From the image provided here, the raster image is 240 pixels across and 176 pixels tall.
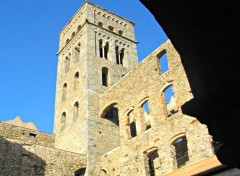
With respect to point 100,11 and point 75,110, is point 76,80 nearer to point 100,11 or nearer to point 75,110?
point 75,110

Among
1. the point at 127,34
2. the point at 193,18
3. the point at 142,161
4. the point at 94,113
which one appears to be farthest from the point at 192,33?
the point at 127,34

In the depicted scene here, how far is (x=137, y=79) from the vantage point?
16.0 meters

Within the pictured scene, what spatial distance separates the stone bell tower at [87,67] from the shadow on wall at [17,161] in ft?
9.79

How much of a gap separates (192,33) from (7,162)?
1413 cm

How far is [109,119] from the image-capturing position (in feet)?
62.6

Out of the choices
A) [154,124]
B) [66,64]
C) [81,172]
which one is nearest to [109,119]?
[81,172]

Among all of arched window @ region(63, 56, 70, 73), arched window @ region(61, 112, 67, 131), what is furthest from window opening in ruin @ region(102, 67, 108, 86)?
arched window @ region(63, 56, 70, 73)

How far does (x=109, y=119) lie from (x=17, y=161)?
6.49 meters

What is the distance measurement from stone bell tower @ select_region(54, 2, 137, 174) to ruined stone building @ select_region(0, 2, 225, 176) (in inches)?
2.3

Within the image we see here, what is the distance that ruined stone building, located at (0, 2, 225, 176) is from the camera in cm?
1292

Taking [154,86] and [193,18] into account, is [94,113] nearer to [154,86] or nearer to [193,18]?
[154,86]

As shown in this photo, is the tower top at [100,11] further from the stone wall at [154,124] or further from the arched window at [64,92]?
the stone wall at [154,124]

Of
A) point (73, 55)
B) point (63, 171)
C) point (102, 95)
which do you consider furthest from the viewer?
point (73, 55)

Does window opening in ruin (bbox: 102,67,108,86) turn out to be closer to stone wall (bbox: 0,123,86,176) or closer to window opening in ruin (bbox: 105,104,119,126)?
window opening in ruin (bbox: 105,104,119,126)
